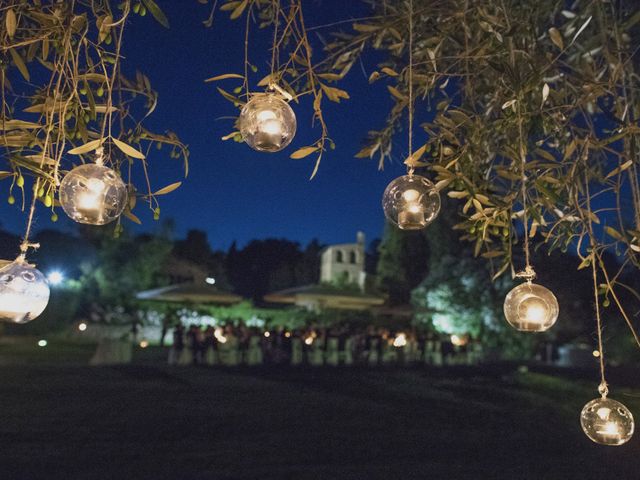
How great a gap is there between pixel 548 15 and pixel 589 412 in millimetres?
3576

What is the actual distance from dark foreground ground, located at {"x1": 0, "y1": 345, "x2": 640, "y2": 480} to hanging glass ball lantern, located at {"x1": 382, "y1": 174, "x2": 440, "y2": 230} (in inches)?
68.9

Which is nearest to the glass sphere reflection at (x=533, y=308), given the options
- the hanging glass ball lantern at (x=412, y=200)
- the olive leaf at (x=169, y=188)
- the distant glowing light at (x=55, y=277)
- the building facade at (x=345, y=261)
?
the hanging glass ball lantern at (x=412, y=200)

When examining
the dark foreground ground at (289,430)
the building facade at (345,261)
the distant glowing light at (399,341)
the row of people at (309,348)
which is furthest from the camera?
the building facade at (345,261)

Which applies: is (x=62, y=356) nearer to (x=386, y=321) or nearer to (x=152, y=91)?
(x=386, y=321)

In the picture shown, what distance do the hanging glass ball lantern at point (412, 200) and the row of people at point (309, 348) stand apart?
14.0 metres

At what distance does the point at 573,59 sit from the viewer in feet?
17.0

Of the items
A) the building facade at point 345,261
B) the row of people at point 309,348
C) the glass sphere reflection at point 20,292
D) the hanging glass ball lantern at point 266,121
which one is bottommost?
the row of people at point 309,348

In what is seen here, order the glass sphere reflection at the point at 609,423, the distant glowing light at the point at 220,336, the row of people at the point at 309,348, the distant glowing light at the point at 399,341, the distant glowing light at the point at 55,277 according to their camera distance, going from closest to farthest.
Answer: the glass sphere reflection at the point at 609,423, the distant glowing light at the point at 220,336, the row of people at the point at 309,348, the distant glowing light at the point at 399,341, the distant glowing light at the point at 55,277

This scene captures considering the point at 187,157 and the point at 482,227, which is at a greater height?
the point at 187,157

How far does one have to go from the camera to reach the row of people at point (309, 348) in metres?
16.8

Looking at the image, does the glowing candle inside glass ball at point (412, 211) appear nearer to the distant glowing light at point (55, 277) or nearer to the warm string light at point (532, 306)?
the warm string light at point (532, 306)

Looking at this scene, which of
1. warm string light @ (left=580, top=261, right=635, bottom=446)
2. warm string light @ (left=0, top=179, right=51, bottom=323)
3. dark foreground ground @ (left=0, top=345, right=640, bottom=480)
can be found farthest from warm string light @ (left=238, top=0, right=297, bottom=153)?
dark foreground ground @ (left=0, top=345, right=640, bottom=480)

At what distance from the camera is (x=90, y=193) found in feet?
8.23

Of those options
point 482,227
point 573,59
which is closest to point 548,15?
point 573,59
